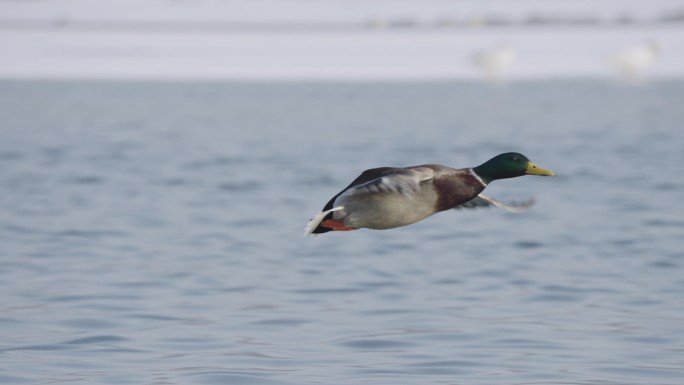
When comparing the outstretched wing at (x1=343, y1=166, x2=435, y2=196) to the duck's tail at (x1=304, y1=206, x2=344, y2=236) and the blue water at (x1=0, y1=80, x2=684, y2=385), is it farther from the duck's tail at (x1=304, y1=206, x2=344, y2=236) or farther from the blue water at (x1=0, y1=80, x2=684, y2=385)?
the blue water at (x1=0, y1=80, x2=684, y2=385)

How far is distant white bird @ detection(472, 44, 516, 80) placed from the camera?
38.2 metres

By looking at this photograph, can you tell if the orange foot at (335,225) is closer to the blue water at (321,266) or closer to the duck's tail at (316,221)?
the duck's tail at (316,221)

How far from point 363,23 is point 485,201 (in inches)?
1468

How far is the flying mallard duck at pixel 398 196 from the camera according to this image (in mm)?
7559

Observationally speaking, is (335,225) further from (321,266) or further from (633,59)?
(633,59)

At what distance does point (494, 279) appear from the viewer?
36.6 ft

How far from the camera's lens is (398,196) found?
7.74 metres

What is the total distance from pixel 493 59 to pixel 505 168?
30491mm

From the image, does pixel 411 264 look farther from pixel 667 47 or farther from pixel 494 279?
pixel 667 47

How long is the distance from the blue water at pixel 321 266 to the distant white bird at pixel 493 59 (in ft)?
38.5

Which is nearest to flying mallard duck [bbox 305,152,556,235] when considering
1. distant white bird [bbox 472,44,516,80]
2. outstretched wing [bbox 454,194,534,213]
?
outstretched wing [bbox 454,194,534,213]

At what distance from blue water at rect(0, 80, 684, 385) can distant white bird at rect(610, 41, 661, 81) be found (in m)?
11.6

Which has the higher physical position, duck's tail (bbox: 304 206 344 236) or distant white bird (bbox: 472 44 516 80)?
distant white bird (bbox: 472 44 516 80)

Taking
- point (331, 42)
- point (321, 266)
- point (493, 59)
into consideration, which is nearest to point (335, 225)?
A: point (321, 266)
